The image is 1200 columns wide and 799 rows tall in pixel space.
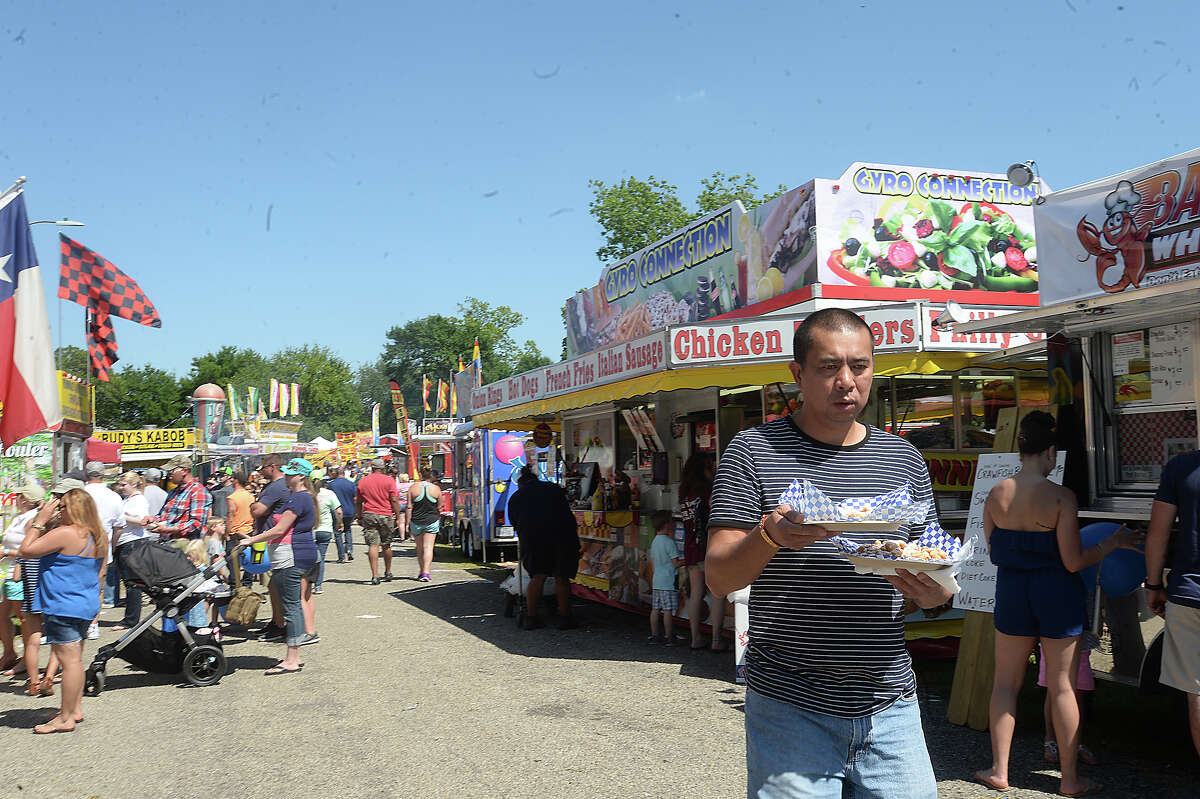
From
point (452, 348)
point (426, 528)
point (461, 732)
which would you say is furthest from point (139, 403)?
point (461, 732)

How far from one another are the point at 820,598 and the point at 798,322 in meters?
6.75

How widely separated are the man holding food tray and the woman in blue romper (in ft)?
9.68

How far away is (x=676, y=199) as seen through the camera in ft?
151

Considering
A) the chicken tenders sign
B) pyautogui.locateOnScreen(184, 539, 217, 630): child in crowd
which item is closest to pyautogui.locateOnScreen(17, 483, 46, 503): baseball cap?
pyautogui.locateOnScreen(184, 539, 217, 630): child in crowd

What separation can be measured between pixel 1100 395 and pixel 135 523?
10.2 metres

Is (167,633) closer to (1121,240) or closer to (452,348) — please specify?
(1121,240)

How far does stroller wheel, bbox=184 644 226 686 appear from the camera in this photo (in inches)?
336

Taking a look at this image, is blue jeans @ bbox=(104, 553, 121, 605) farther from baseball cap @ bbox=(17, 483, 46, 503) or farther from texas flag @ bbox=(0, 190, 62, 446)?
texas flag @ bbox=(0, 190, 62, 446)

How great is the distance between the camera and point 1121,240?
21.3ft

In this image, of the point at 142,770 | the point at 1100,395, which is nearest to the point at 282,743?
the point at 142,770

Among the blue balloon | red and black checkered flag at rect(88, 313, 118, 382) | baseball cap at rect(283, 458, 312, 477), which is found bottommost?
the blue balloon

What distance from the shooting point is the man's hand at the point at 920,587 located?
2.28 metres

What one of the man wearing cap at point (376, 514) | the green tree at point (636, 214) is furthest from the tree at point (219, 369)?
the man wearing cap at point (376, 514)

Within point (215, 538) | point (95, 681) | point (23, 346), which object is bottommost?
point (95, 681)
